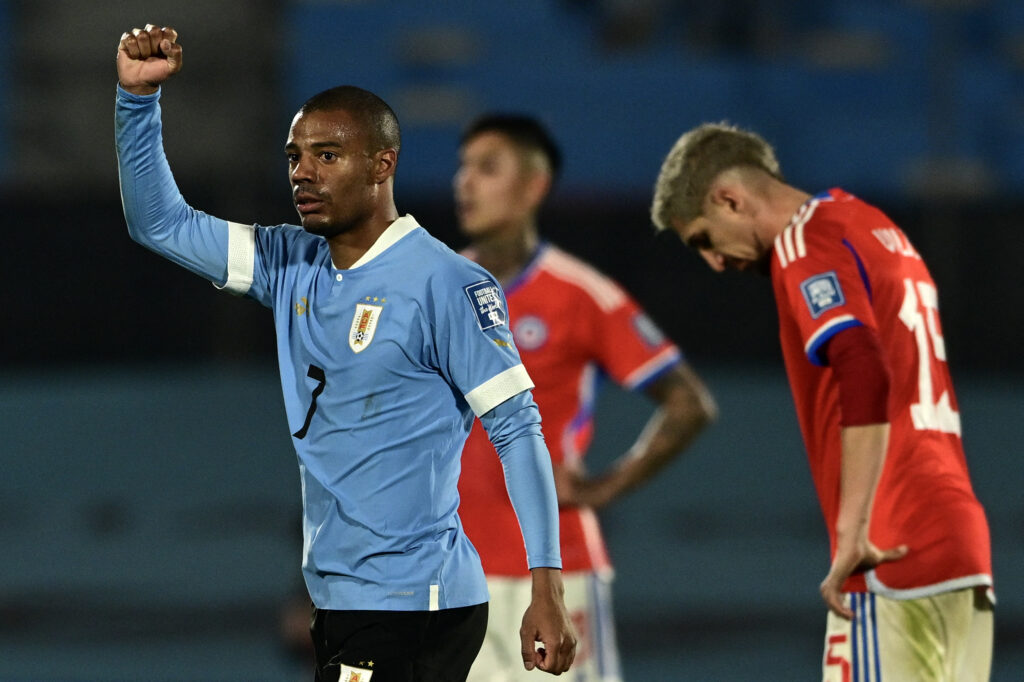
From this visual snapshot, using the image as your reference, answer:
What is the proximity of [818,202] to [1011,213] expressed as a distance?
7.37 metres

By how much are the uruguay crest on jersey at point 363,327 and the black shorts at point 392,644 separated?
0.53 metres

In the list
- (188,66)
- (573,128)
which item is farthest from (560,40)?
(188,66)

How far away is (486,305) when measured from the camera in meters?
3.04

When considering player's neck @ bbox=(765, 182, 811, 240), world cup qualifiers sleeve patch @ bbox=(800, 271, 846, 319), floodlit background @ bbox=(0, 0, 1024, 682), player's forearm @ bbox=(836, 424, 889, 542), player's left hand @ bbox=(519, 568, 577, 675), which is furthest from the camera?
floodlit background @ bbox=(0, 0, 1024, 682)

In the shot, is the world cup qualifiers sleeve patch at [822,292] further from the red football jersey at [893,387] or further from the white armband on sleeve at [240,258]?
the white armband on sleeve at [240,258]

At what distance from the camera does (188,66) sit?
13.6 meters

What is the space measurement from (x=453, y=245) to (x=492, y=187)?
5.63 metres

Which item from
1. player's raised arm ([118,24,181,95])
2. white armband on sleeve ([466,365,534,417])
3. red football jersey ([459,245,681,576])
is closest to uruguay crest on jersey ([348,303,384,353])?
white armband on sleeve ([466,365,534,417])

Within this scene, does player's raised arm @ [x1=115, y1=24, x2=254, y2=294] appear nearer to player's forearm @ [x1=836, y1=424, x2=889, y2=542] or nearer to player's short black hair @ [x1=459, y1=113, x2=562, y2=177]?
player's forearm @ [x1=836, y1=424, x2=889, y2=542]

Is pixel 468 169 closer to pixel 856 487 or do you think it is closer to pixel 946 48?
pixel 856 487

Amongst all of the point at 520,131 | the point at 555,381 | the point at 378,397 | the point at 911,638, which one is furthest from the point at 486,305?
the point at 520,131

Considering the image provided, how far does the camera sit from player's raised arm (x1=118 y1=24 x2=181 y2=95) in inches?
119

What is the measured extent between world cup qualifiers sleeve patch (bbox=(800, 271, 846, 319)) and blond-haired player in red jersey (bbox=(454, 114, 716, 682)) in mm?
1303

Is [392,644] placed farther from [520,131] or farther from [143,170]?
[520,131]
